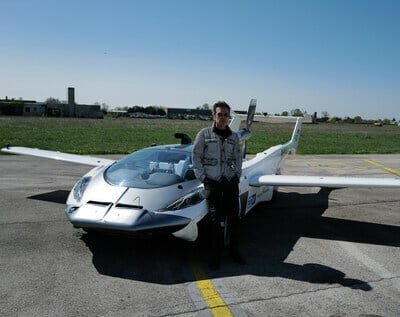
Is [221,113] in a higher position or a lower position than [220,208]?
higher

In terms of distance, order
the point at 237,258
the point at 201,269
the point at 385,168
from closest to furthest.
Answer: the point at 201,269 → the point at 237,258 → the point at 385,168

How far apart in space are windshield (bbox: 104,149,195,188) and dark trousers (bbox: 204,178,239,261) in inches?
25.9

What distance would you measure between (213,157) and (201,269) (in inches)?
54.2

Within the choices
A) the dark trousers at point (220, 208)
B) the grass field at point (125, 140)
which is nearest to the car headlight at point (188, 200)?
the dark trousers at point (220, 208)

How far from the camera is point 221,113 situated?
4.72 m

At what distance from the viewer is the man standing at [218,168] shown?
4.72 meters

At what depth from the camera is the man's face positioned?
4727mm

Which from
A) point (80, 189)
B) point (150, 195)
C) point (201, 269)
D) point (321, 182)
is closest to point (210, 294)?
point (201, 269)

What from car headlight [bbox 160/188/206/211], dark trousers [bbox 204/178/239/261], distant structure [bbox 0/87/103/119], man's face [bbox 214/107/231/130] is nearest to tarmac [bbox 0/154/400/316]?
dark trousers [bbox 204/178/239/261]

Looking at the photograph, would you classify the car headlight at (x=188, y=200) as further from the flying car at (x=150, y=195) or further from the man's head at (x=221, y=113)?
the man's head at (x=221, y=113)

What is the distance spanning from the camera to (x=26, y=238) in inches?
215

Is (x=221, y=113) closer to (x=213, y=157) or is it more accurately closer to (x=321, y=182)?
(x=213, y=157)

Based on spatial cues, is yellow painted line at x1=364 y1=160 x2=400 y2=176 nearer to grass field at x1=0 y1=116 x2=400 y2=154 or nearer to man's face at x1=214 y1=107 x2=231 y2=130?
grass field at x1=0 y1=116 x2=400 y2=154

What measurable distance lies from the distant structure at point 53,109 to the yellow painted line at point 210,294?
9826 cm
